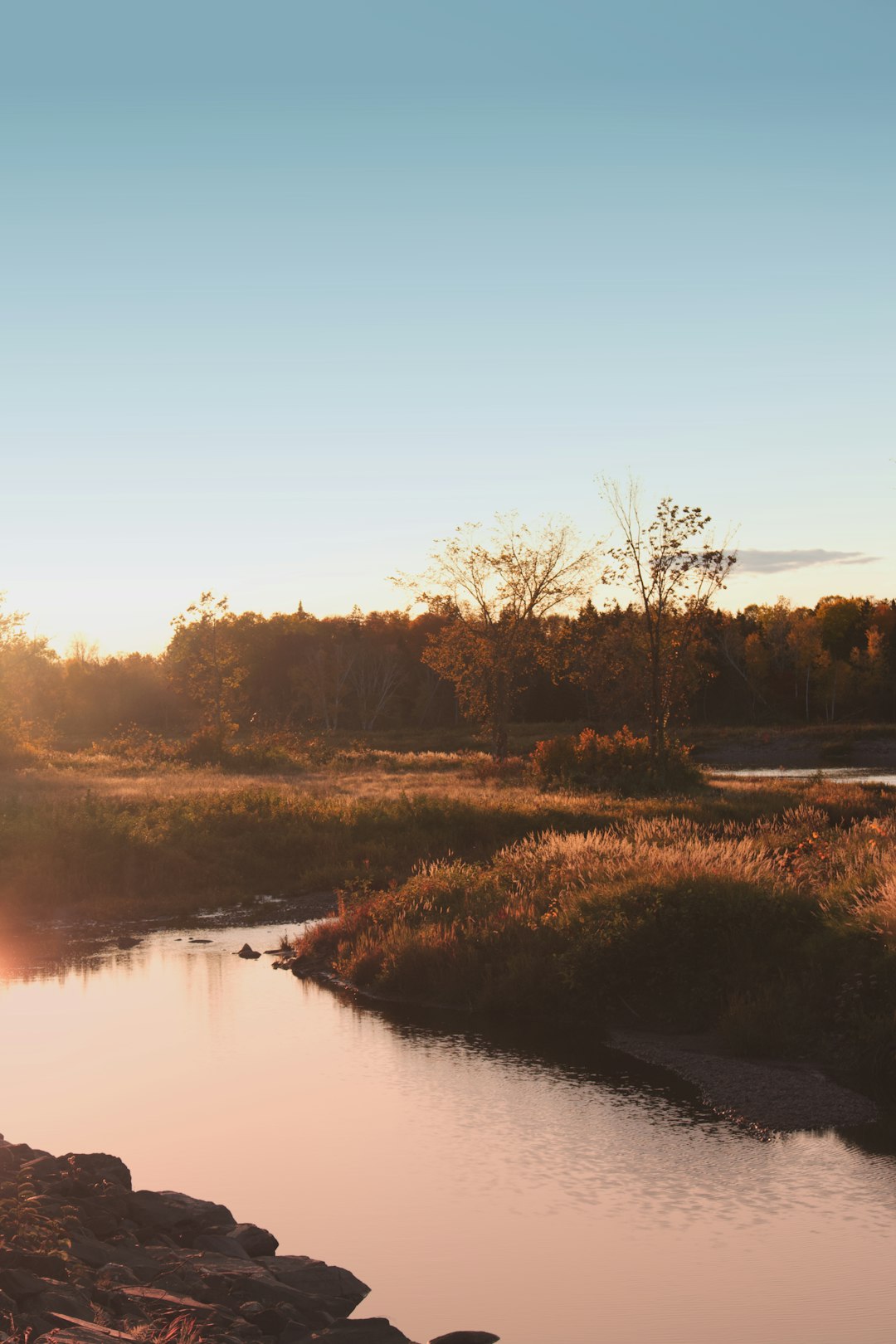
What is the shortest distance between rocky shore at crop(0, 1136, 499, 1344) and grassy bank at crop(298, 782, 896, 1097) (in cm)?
774

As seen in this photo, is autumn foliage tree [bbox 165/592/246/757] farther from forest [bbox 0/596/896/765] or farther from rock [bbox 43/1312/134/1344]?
rock [bbox 43/1312/134/1344]

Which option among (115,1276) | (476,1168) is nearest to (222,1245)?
(115,1276)

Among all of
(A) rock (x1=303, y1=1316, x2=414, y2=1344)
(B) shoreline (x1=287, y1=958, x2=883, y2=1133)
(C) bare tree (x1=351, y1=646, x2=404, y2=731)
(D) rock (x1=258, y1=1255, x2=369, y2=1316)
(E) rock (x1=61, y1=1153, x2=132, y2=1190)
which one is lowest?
(B) shoreline (x1=287, y1=958, x2=883, y2=1133)

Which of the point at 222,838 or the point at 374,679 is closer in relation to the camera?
the point at 222,838

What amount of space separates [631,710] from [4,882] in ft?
203

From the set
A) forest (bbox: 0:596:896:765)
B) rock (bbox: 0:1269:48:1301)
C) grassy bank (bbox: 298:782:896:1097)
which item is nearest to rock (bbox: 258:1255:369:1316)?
rock (bbox: 0:1269:48:1301)

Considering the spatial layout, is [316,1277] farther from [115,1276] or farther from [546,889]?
[546,889]

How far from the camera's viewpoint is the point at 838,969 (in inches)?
609

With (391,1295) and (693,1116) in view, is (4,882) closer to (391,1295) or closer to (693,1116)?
(693,1116)

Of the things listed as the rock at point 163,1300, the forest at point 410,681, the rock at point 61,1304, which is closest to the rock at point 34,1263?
the rock at point 61,1304

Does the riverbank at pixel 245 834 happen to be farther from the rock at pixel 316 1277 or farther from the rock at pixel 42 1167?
the rock at pixel 316 1277

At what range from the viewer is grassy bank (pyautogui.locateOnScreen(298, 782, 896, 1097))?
49.7 ft

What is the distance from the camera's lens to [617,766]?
4272 centimetres

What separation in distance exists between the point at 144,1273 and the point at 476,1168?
4.07 meters
